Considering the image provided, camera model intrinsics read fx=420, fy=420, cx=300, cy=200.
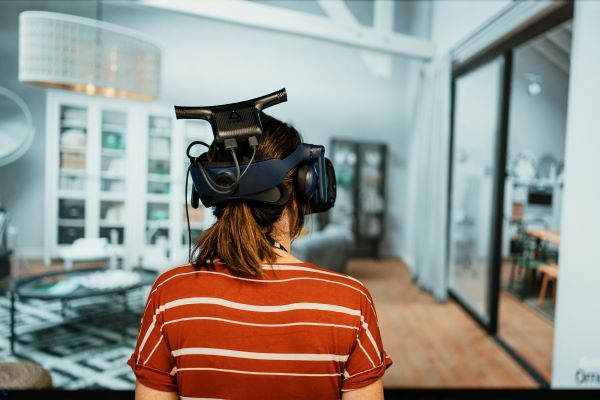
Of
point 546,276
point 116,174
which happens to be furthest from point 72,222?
point 546,276

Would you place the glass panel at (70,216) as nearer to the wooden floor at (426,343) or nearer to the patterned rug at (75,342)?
the patterned rug at (75,342)

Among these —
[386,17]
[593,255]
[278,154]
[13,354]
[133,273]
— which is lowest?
[13,354]

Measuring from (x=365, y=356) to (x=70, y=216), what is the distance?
1589 mm

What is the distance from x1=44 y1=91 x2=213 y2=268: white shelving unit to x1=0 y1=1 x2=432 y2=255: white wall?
0.07 meters

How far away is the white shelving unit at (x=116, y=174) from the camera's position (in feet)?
5.95

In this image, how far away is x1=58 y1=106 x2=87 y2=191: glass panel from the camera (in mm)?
1800

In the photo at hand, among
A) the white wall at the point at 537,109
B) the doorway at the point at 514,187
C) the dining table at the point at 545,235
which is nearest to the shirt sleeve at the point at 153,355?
the doorway at the point at 514,187

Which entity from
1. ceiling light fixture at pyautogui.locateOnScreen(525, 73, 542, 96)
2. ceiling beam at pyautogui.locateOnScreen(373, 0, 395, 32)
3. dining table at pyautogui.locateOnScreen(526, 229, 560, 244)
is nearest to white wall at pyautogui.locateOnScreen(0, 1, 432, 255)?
ceiling beam at pyautogui.locateOnScreen(373, 0, 395, 32)

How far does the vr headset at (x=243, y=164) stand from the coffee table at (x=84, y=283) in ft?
4.93

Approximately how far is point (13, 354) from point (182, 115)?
1666mm

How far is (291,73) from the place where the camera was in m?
1.94

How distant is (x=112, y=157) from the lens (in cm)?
187

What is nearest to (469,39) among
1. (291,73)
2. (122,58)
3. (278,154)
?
(291,73)

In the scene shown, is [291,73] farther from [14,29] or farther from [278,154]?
[278,154]
